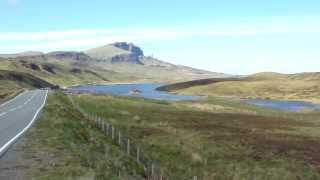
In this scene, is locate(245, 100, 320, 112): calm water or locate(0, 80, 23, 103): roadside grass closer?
locate(0, 80, 23, 103): roadside grass

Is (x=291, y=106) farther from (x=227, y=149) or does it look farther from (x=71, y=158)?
(x=71, y=158)

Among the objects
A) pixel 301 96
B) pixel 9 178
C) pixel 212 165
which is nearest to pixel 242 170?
pixel 212 165

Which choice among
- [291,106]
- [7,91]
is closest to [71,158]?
[7,91]

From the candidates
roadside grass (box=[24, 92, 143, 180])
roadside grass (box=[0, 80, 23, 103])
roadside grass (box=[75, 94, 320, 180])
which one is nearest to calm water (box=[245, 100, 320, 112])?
roadside grass (box=[0, 80, 23, 103])

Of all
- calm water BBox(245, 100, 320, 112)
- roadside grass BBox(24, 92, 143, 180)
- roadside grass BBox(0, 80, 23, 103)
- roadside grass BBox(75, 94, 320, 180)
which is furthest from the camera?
calm water BBox(245, 100, 320, 112)

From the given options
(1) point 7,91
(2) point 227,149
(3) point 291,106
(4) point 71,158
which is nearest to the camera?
(4) point 71,158

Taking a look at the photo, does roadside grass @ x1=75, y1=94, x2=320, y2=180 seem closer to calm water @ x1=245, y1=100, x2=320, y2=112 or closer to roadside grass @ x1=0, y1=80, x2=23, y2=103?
roadside grass @ x1=0, y1=80, x2=23, y2=103

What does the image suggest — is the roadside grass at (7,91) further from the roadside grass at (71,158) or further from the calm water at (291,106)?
the calm water at (291,106)

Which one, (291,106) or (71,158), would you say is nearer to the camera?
Result: (71,158)

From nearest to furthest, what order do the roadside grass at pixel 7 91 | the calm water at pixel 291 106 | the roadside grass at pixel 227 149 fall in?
the roadside grass at pixel 227 149 < the roadside grass at pixel 7 91 < the calm water at pixel 291 106

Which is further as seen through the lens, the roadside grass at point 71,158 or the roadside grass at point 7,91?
the roadside grass at point 7,91

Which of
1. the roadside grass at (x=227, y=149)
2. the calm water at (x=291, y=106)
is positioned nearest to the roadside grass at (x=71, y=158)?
the roadside grass at (x=227, y=149)

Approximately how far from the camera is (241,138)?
5234 centimetres

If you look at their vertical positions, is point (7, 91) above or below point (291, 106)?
above
